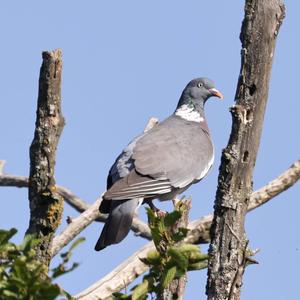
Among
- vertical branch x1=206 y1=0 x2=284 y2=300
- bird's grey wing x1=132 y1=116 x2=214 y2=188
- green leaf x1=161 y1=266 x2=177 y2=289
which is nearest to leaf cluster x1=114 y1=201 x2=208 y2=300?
green leaf x1=161 y1=266 x2=177 y2=289

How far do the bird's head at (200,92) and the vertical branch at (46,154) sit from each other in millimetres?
4513

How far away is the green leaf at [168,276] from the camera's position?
3603 mm

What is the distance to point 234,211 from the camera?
4832 mm

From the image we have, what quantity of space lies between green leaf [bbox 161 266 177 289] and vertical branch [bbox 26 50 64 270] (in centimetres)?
119

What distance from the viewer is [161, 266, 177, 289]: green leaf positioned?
360 cm

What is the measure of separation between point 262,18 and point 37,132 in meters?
1.38

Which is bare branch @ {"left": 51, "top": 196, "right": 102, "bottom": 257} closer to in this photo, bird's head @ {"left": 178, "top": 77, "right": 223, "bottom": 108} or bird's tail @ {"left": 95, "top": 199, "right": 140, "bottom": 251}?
bird's tail @ {"left": 95, "top": 199, "right": 140, "bottom": 251}

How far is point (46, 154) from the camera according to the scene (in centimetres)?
472

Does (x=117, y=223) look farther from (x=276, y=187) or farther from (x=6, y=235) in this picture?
(x=6, y=235)

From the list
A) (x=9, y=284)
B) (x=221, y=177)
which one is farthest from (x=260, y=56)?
(x=9, y=284)

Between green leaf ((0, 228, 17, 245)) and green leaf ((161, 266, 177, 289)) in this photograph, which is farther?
green leaf ((161, 266, 177, 289))

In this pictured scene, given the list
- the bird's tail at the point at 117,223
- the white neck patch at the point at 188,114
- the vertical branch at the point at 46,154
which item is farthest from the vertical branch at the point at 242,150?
the white neck patch at the point at 188,114

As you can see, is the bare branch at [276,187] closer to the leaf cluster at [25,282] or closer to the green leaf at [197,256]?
the green leaf at [197,256]

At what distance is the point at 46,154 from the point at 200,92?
15.4ft
